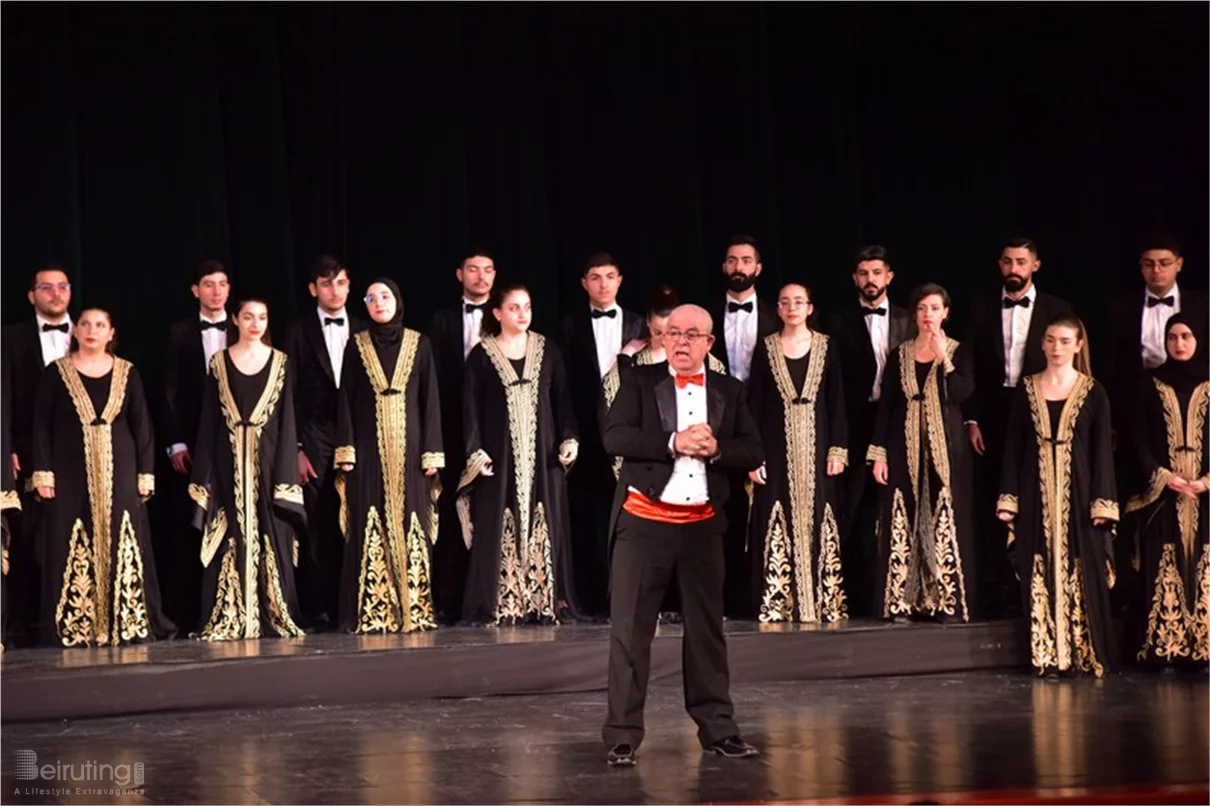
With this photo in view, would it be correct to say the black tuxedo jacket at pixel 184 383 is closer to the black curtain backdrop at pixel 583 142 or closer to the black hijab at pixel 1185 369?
the black curtain backdrop at pixel 583 142

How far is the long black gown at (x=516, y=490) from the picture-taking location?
7312mm

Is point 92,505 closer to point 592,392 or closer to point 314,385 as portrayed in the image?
point 314,385

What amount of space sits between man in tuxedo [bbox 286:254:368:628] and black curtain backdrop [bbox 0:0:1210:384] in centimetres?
62

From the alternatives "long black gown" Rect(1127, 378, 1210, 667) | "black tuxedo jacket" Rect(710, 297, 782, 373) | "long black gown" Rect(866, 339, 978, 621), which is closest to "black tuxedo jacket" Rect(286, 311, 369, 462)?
"black tuxedo jacket" Rect(710, 297, 782, 373)

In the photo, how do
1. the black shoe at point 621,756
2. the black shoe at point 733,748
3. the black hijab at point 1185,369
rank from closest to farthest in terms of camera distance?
the black shoe at point 621,756 < the black shoe at point 733,748 < the black hijab at point 1185,369

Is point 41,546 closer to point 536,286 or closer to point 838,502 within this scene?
point 536,286

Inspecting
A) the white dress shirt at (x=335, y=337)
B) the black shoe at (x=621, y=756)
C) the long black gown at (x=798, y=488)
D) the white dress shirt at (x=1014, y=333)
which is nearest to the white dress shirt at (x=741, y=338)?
the long black gown at (x=798, y=488)

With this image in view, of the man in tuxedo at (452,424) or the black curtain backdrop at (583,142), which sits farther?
the black curtain backdrop at (583,142)

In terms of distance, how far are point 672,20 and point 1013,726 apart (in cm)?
413

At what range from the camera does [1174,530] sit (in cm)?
698

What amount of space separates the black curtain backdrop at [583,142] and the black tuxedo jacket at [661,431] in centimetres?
317

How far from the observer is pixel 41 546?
713 centimetres

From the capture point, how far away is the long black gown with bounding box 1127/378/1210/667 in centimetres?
691

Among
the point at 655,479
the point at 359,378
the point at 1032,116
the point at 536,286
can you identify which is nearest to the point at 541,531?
the point at 359,378
